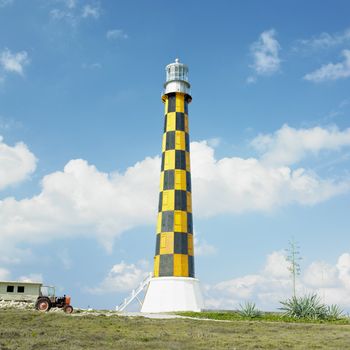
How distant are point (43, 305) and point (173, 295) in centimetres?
992

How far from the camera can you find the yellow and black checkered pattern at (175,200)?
3925 centimetres

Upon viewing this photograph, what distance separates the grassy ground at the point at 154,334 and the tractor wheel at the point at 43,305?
5.55m

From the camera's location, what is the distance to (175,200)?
4022 centimetres

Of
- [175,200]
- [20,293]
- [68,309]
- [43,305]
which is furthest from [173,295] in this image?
[20,293]

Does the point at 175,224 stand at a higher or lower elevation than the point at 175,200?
lower

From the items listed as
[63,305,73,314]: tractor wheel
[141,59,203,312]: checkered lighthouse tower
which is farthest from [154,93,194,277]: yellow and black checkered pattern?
[63,305,73,314]: tractor wheel

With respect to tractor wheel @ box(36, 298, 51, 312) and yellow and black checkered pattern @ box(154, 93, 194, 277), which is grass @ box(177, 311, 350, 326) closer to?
yellow and black checkered pattern @ box(154, 93, 194, 277)

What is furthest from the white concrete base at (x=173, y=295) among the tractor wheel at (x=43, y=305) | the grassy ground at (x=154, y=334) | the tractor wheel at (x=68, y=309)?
the grassy ground at (x=154, y=334)

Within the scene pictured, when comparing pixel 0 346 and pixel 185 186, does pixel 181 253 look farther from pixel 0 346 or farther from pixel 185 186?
pixel 0 346

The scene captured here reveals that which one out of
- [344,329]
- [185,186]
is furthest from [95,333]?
[185,186]

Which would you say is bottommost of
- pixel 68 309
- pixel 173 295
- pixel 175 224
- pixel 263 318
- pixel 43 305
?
pixel 263 318

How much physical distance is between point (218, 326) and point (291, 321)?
747cm

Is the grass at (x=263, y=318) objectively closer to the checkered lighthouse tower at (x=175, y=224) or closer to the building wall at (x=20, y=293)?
the checkered lighthouse tower at (x=175, y=224)

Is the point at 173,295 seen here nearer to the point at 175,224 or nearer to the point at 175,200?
the point at 175,224
